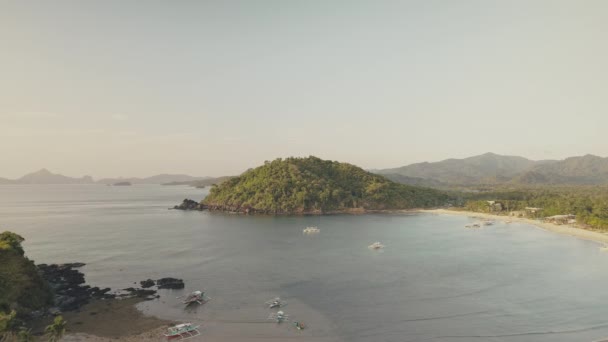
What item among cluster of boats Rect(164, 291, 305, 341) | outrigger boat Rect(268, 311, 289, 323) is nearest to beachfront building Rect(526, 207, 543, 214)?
cluster of boats Rect(164, 291, 305, 341)

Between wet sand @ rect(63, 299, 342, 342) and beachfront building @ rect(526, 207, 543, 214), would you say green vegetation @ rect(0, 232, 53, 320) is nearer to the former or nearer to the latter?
wet sand @ rect(63, 299, 342, 342)

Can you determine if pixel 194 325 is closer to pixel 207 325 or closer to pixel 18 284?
pixel 207 325

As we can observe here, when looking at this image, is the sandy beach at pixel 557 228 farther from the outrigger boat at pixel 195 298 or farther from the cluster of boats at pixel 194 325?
the outrigger boat at pixel 195 298

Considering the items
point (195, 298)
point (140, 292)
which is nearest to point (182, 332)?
point (195, 298)

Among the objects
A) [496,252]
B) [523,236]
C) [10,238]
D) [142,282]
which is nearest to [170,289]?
[142,282]

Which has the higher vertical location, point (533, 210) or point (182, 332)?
point (533, 210)
